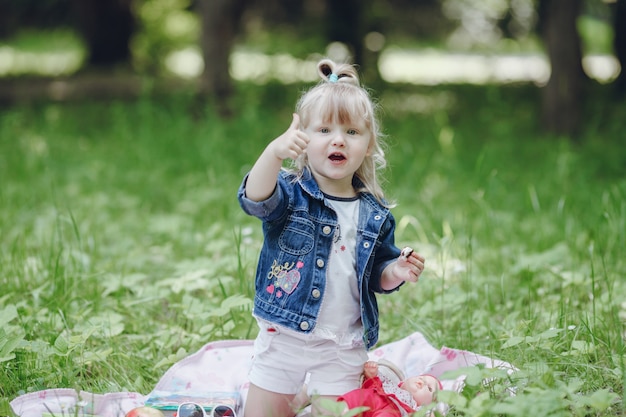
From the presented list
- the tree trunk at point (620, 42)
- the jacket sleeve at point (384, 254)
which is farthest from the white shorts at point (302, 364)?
the tree trunk at point (620, 42)

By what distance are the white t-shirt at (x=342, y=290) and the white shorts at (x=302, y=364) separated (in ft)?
0.13

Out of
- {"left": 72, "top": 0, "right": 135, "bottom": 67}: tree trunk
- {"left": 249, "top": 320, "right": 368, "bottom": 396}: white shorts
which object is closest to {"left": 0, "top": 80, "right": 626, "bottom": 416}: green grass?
{"left": 249, "top": 320, "right": 368, "bottom": 396}: white shorts

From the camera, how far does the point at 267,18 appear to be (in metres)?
16.0

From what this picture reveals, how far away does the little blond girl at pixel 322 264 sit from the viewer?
8.02 ft

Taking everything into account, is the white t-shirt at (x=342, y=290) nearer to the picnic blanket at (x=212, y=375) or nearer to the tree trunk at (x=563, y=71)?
the picnic blanket at (x=212, y=375)

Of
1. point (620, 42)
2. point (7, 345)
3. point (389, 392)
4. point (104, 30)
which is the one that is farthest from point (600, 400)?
point (104, 30)

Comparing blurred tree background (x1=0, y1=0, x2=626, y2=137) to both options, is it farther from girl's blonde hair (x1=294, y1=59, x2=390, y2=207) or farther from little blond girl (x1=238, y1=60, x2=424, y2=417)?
little blond girl (x1=238, y1=60, x2=424, y2=417)

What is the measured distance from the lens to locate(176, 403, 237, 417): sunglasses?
100 inches

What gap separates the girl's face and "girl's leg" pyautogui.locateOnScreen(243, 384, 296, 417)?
0.70 meters

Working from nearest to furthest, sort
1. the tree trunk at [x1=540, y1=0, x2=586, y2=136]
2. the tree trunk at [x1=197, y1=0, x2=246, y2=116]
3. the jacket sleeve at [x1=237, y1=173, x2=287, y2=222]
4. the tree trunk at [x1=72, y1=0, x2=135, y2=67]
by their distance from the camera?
1. the jacket sleeve at [x1=237, y1=173, x2=287, y2=222]
2. the tree trunk at [x1=540, y1=0, x2=586, y2=136]
3. the tree trunk at [x1=197, y1=0, x2=246, y2=116]
4. the tree trunk at [x1=72, y1=0, x2=135, y2=67]

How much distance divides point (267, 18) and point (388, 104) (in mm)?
6893

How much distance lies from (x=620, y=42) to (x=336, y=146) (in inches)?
317

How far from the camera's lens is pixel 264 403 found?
98.5 inches

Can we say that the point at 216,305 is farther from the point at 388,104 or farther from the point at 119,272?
the point at 388,104
